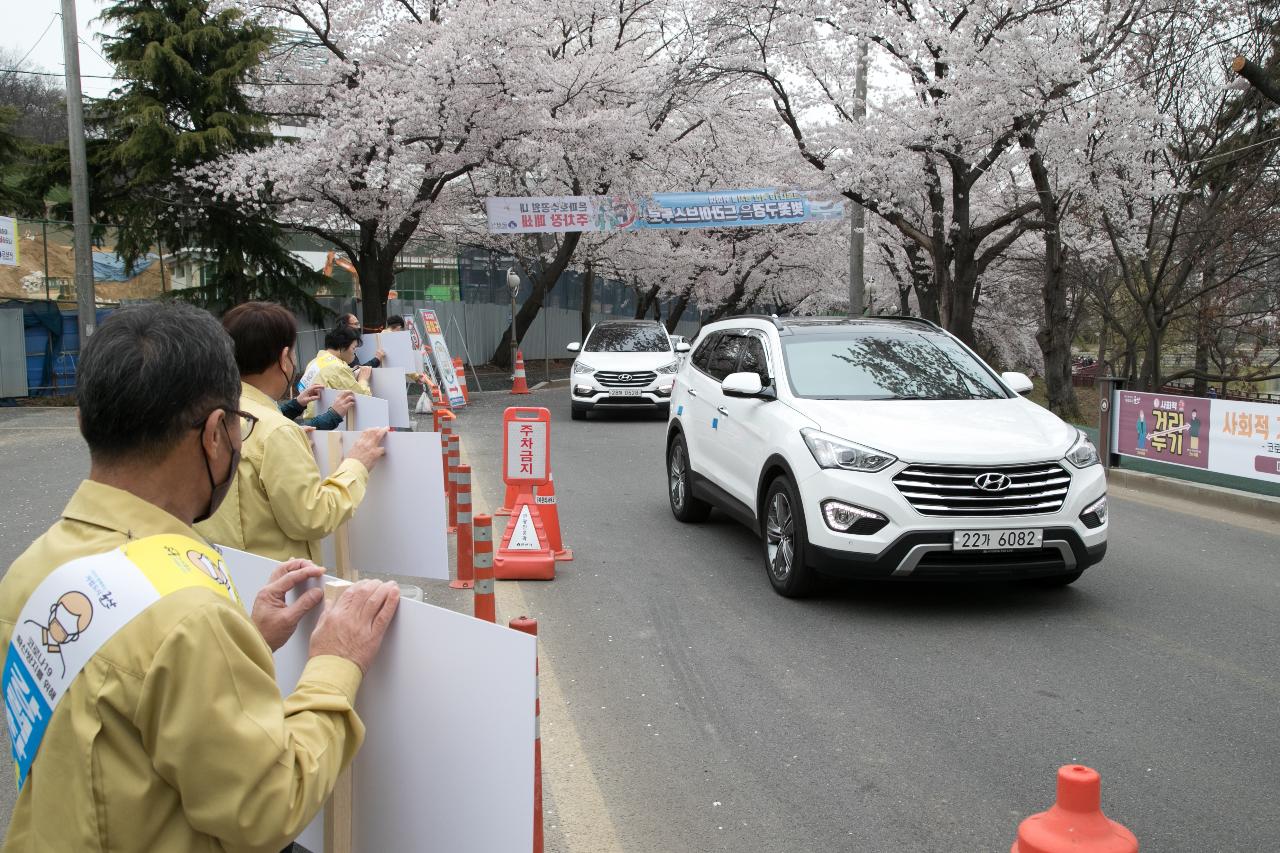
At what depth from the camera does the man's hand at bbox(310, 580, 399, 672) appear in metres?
2.03

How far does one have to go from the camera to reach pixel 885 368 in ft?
26.1

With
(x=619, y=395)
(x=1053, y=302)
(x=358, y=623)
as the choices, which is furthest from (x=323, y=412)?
(x=1053, y=302)

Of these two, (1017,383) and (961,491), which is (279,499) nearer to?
(961,491)

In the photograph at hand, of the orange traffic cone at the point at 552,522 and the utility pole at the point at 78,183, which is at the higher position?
the utility pole at the point at 78,183

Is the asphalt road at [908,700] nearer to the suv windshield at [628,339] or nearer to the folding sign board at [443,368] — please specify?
the suv windshield at [628,339]

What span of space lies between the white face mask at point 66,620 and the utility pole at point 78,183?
796 inches

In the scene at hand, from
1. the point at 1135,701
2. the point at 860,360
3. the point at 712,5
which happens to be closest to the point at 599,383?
the point at 712,5

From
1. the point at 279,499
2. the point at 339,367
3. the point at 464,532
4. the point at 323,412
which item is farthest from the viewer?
the point at 339,367

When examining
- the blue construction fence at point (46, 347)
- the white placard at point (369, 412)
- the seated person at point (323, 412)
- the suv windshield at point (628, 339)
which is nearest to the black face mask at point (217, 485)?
the seated person at point (323, 412)

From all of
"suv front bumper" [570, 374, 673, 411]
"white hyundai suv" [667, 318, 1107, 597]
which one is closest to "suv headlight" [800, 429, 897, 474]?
"white hyundai suv" [667, 318, 1107, 597]

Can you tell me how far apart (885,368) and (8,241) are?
18.9m

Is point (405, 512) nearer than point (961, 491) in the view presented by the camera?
Yes

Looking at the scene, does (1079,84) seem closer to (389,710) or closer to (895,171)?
(895,171)

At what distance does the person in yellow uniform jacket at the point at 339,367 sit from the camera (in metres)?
8.09
